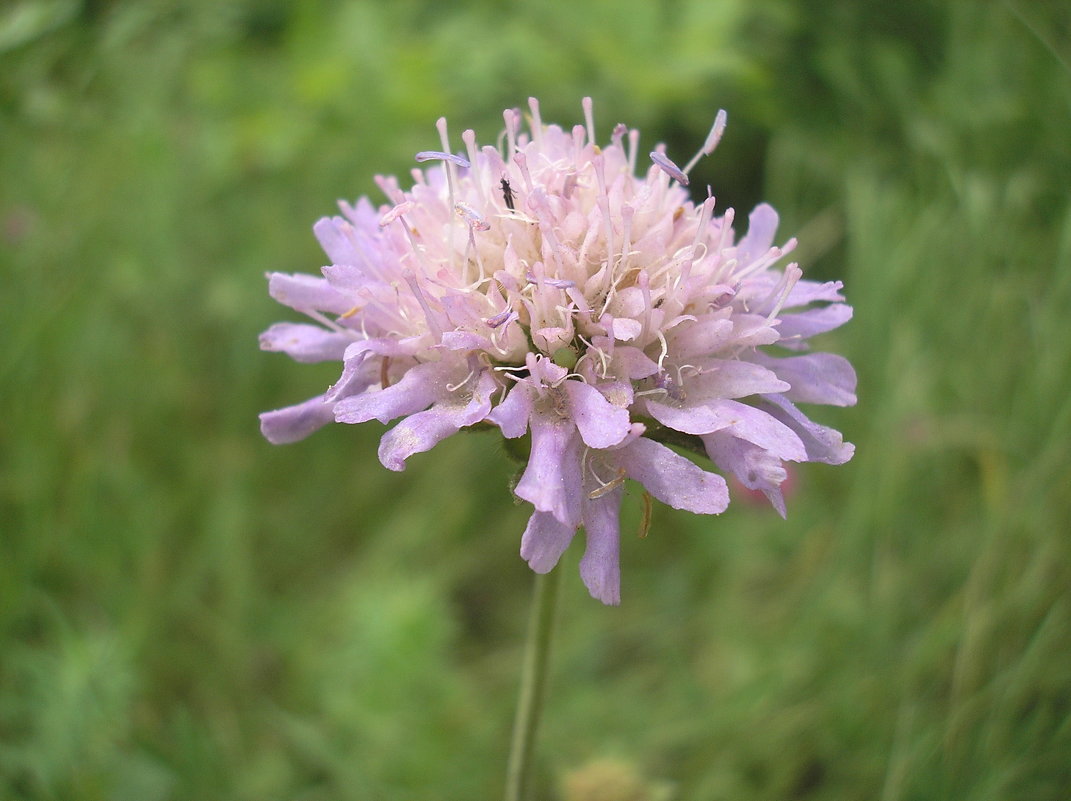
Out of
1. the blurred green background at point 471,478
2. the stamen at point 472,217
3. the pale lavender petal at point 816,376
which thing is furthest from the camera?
the blurred green background at point 471,478

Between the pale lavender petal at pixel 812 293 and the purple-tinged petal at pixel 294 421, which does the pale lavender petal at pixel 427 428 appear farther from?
the pale lavender petal at pixel 812 293

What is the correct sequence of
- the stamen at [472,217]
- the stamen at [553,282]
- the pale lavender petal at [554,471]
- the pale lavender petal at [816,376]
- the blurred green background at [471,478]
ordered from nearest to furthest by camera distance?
the pale lavender petal at [554,471] < the stamen at [553,282] < the stamen at [472,217] < the pale lavender petal at [816,376] < the blurred green background at [471,478]

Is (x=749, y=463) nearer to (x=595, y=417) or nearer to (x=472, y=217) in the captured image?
(x=595, y=417)

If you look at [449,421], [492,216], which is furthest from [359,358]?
[492,216]

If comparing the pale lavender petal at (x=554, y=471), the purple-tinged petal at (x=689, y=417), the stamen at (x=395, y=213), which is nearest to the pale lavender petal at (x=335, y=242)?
the stamen at (x=395, y=213)

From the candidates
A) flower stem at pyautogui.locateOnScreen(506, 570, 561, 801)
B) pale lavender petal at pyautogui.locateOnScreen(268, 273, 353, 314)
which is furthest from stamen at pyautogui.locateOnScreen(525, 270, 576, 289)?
flower stem at pyautogui.locateOnScreen(506, 570, 561, 801)

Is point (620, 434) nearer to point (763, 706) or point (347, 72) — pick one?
point (763, 706)

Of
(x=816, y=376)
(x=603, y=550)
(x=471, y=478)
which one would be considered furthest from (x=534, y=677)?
(x=471, y=478)
